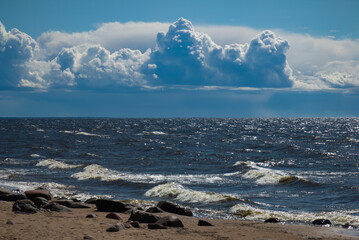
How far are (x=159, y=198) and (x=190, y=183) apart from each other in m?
5.23

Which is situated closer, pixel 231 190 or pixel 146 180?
pixel 231 190

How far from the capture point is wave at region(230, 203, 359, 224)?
18.1 m

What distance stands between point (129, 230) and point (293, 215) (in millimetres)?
8026

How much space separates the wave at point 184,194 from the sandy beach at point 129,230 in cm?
481

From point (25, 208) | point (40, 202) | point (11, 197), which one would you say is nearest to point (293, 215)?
point (40, 202)

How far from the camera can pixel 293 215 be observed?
62.0ft

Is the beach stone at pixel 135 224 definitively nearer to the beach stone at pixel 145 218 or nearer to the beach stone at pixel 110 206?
the beach stone at pixel 145 218

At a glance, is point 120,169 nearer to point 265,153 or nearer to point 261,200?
point 261,200

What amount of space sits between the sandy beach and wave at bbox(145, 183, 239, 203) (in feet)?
15.8

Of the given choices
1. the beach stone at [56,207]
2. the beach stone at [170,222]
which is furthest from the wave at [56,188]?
the beach stone at [170,222]

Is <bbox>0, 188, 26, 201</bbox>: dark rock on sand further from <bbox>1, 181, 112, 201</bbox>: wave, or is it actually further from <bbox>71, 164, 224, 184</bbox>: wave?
<bbox>71, 164, 224, 184</bbox>: wave

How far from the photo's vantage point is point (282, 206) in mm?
21141

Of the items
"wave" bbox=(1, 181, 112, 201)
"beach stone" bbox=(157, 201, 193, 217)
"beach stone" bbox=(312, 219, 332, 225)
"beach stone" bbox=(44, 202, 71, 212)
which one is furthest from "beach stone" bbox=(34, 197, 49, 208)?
"beach stone" bbox=(312, 219, 332, 225)

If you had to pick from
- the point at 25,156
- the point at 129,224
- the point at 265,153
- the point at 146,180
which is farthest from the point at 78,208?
the point at 265,153
